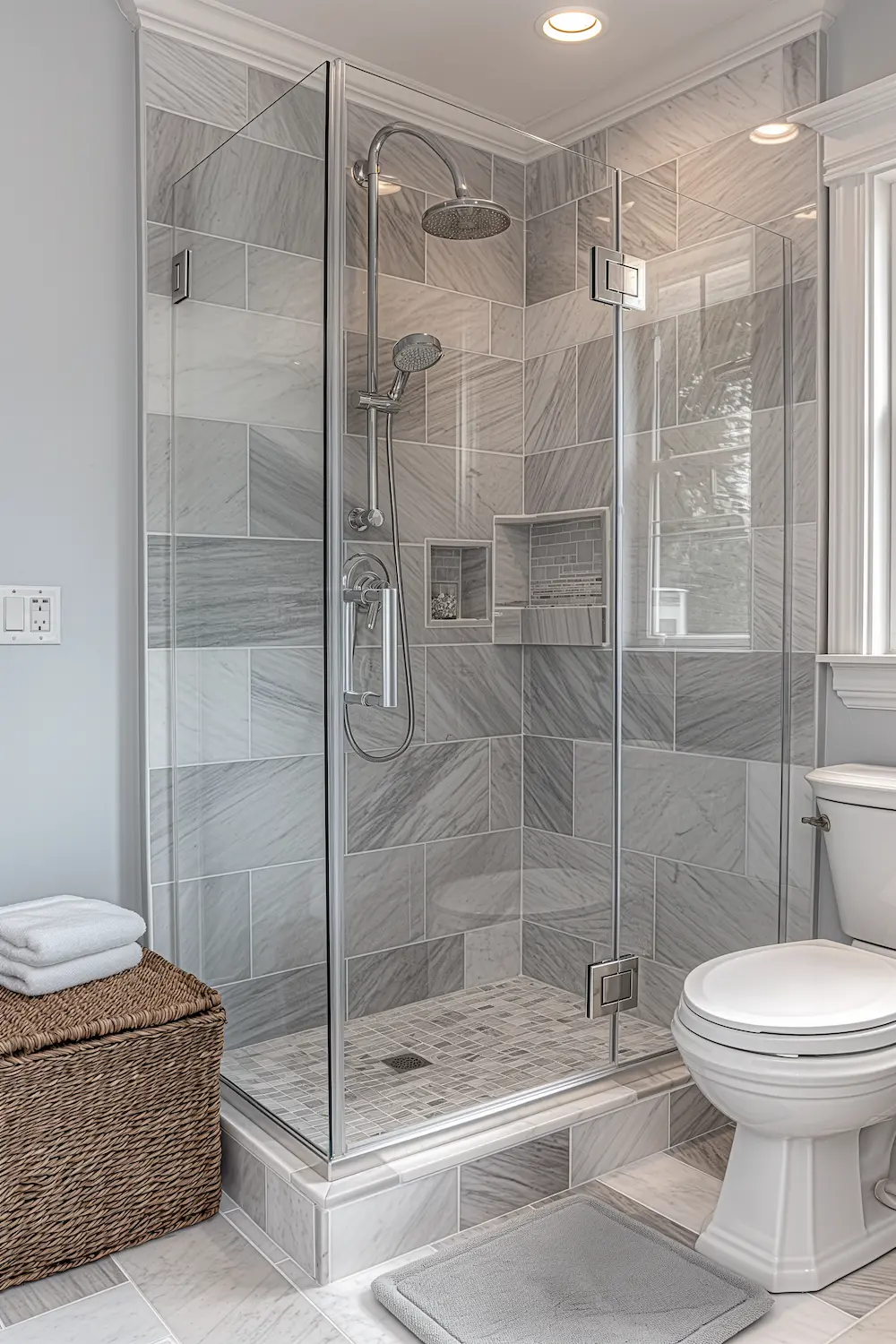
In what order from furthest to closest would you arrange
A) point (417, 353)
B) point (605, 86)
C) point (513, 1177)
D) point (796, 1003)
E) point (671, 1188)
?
point (605, 86) < point (671, 1188) < point (513, 1177) < point (417, 353) < point (796, 1003)

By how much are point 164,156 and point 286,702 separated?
1260 millimetres

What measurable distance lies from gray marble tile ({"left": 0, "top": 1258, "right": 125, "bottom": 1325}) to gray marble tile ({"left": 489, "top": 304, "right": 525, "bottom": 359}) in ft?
5.78

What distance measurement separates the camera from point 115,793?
232cm

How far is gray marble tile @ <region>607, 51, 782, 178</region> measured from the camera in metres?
2.48

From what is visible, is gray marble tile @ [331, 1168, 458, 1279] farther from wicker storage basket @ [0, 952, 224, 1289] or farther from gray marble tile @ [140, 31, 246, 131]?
gray marble tile @ [140, 31, 246, 131]

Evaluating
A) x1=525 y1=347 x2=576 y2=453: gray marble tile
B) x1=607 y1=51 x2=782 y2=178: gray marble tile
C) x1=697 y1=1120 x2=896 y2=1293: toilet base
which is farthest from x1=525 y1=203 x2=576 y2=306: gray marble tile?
x1=697 y1=1120 x2=896 y2=1293: toilet base

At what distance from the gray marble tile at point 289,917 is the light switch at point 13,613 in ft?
2.29

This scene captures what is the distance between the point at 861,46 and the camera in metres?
2.33

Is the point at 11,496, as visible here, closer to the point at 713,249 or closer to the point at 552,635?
the point at 552,635

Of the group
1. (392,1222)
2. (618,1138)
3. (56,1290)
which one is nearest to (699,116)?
(618,1138)

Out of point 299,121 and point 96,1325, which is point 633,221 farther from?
point 96,1325

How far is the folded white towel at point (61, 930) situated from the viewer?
6.24ft

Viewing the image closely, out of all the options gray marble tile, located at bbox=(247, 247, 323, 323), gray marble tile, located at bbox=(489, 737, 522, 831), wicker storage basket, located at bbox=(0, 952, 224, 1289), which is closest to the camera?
wicker storage basket, located at bbox=(0, 952, 224, 1289)

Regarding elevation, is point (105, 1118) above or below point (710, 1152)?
above
